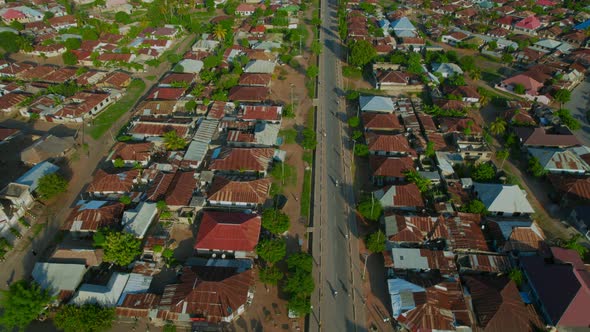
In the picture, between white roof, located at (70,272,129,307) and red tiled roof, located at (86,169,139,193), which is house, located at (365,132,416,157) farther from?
white roof, located at (70,272,129,307)

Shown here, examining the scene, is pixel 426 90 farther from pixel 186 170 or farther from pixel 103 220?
pixel 103 220

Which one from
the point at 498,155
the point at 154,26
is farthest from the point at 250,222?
the point at 154,26

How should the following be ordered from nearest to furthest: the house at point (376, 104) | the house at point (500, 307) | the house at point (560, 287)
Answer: the house at point (500, 307) < the house at point (560, 287) < the house at point (376, 104)

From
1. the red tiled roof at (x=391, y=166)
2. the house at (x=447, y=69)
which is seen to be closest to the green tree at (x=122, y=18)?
the house at (x=447, y=69)

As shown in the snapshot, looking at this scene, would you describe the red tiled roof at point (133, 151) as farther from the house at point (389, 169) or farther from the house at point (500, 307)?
the house at point (500, 307)

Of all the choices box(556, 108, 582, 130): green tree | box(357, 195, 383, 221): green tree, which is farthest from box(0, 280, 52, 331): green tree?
box(556, 108, 582, 130): green tree

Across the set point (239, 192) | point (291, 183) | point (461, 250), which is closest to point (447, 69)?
point (291, 183)
